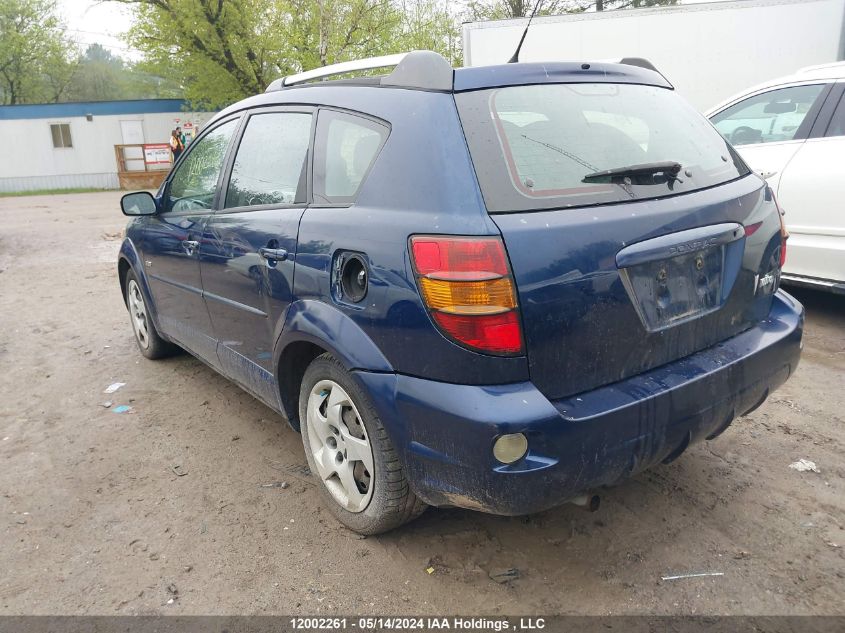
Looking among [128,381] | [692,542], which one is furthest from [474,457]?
[128,381]

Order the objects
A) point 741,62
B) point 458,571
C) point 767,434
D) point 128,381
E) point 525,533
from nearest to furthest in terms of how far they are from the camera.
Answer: point 458,571 → point 525,533 → point 767,434 → point 128,381 → point 741,62

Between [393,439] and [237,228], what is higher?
[237,228]

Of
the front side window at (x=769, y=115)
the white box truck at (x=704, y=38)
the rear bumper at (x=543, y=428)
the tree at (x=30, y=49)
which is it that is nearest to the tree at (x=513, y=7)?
the white box truck at (x=704, y=38)

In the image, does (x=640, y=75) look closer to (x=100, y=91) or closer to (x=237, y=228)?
(x=237, y=228)

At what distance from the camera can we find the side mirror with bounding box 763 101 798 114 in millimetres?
5295

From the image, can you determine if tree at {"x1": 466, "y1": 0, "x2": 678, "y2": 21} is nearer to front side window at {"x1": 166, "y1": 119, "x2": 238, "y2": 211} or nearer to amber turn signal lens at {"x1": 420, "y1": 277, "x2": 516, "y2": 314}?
front side window at {"x1": 166, "y1": 119, "x2": 238, "y2": 211}

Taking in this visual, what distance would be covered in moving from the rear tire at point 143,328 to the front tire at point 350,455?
2.41 metres

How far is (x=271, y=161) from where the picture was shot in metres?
3.16

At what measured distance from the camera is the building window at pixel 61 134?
2991cm

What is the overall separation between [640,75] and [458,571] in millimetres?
2214

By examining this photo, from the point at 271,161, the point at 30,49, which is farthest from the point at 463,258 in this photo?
the point at 30,49

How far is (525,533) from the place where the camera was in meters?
2.72

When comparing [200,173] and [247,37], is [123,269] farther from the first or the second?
[247,37]

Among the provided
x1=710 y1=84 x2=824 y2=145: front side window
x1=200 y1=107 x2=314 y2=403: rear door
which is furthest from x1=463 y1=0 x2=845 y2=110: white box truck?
x1=200 y1=107 x2=314 y2=403: rear door
